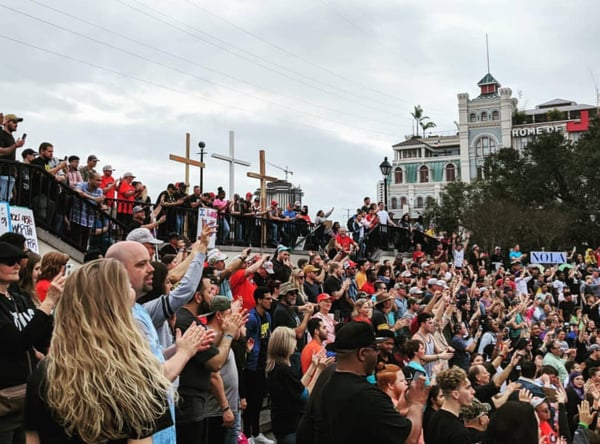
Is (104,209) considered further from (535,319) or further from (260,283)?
(535,319)

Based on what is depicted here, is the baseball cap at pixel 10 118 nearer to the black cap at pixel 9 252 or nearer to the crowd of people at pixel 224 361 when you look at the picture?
the crowd of people at pixel 224 361

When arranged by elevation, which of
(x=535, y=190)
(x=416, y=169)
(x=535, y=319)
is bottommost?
(x=535, y=319)

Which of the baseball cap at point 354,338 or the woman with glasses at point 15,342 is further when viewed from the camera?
the baseball cap at point 354,338

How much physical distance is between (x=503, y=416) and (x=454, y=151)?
325 ft

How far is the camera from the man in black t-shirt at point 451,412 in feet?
16.1

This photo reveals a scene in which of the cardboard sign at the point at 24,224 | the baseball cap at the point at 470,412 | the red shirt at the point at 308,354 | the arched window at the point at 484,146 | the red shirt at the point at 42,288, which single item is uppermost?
the arched window at the point at 484,146

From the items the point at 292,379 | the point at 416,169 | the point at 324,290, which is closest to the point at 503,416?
the point at 292,379

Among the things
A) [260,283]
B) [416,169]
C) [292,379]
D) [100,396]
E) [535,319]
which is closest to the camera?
[100,396]

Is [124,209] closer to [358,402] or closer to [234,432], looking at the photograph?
[234,432]

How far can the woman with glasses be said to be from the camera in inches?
146

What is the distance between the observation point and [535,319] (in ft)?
55.7

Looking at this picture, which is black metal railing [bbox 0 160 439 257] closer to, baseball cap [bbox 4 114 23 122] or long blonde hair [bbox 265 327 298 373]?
baseball cap [bbox 4 114 23 122]

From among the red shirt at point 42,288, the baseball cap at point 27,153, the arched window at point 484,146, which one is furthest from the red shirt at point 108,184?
the arched window at point 484,146

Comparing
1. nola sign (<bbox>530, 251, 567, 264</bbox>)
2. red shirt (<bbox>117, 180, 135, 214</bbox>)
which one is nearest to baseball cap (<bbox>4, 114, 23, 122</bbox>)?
red shirt (<bbox>117, 180, 135, 214</bbox>)
